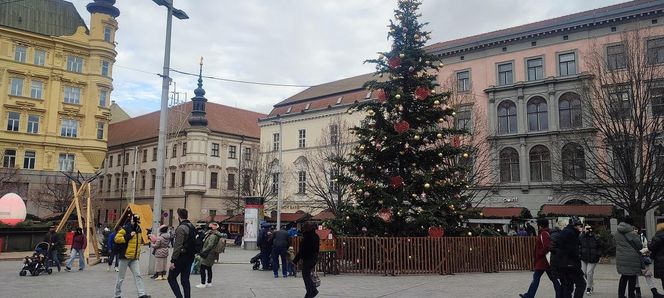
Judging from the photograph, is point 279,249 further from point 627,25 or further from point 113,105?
point 113,105

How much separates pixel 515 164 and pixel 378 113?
75.5 ft

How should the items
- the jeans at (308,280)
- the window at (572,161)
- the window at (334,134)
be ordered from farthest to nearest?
the window at (334,134) < the window at (572,161) < the jeans at (308,280)

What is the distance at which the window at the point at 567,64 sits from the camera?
35.8 m

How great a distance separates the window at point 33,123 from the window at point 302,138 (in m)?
26.6

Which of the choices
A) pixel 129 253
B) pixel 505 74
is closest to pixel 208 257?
pixel 129 253

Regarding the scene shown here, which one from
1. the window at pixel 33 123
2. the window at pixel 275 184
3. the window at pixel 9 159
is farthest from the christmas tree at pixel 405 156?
the window at pixel 33 123

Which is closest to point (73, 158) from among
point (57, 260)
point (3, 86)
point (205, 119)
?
point (3, 86)

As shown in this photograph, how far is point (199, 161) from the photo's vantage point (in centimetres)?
5975

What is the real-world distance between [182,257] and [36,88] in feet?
165

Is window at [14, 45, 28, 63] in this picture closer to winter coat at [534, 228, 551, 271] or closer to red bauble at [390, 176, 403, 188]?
red bauble at [390, 176, 403, 188]

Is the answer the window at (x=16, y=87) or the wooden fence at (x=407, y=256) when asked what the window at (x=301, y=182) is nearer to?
the window at (x=16, y=87)

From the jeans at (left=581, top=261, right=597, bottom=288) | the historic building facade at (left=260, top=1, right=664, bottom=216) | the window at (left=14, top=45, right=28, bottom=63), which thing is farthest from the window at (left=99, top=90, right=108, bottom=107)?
the jeans at (left=581, top=261, right=597, bottom=288)

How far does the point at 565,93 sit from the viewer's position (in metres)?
35.6

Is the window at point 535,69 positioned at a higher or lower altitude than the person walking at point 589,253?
higher
